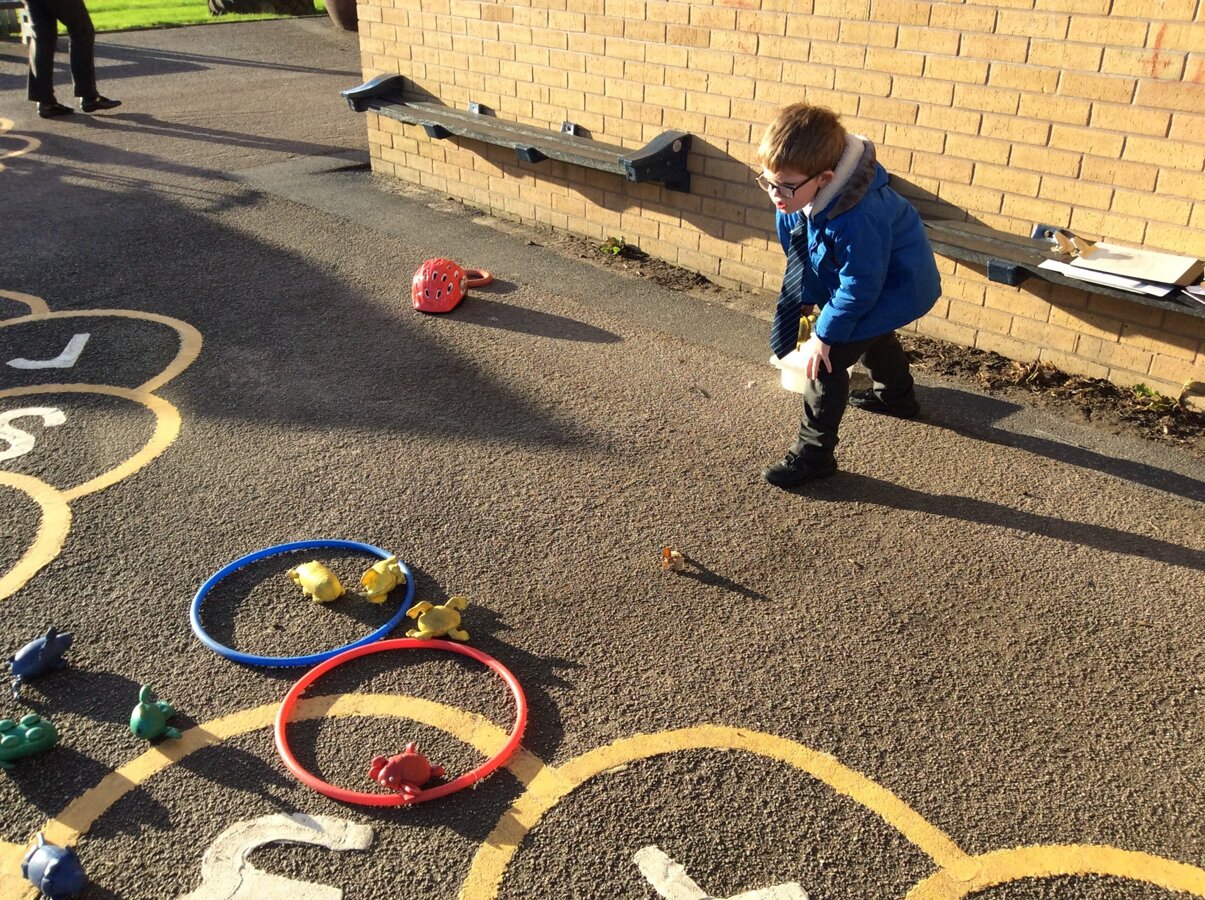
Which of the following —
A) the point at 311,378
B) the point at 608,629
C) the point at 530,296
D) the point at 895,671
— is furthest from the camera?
the point at 530,296

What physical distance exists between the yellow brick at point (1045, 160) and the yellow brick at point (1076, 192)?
37 millimetres

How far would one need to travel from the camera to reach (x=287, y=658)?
3.35 m

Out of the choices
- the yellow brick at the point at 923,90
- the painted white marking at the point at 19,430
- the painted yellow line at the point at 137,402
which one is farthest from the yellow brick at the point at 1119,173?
the painted white marking at the point at 19,430

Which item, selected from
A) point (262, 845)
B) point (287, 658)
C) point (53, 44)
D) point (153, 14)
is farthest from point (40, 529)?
point (153, 14)

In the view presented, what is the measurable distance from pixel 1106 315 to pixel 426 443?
10.6 ft

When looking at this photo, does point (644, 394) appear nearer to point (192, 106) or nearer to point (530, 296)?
point (530, 296)

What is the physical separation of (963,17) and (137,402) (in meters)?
4.36

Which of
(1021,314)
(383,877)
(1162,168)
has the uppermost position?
(1162,168)

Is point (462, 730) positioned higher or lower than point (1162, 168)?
lower

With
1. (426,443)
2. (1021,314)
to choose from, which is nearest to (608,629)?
(426,443)

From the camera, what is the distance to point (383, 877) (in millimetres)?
2617

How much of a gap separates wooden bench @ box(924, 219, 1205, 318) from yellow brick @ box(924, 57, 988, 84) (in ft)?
2.22

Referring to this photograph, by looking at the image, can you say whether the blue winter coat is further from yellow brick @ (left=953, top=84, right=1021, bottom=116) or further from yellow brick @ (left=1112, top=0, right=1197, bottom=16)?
yellow brick @ (left=1112, top=0, right=1197, bottom=16)

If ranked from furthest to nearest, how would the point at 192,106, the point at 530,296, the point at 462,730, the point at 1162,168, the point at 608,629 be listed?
the point at 192,106
the point at 530,296
the point at 1162,168
the point at 608,629
the point at 462,730
